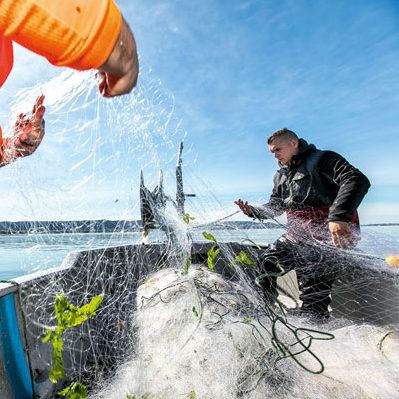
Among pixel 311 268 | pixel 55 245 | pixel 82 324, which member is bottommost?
pixel 82 324

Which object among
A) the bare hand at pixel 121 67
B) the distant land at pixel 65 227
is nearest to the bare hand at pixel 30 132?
the distant land at pixel 65 227

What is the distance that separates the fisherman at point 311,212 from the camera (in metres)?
2.83

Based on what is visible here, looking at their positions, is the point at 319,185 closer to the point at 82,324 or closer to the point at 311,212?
the point at 311,212

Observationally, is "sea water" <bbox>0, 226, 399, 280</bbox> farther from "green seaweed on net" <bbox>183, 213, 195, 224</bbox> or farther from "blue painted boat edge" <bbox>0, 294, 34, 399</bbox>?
"blue painted boat edge" <bbox>0, 294, 34, 399</bbox>

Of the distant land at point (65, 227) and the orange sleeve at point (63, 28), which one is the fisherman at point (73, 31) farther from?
the distant land at point (65, 227)

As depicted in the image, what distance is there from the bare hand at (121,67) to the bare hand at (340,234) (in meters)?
2.53

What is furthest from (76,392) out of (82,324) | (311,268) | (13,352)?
(311,268)

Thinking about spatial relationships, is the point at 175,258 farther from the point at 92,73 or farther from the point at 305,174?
the point at 92,73

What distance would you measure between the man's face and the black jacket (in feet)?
0.23

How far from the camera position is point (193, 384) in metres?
1.46

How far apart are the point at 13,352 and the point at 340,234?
2.94m

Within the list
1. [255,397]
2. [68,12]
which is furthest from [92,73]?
[255,397]

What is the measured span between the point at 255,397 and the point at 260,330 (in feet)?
1.59

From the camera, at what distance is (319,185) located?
332cm
